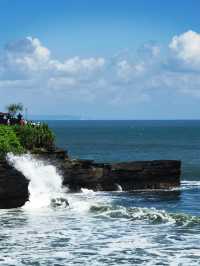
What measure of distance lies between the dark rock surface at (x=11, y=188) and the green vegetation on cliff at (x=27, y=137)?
23.9 feet

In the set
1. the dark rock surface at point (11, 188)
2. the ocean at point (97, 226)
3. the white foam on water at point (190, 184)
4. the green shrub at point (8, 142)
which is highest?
the green shrub at point (8, 142)

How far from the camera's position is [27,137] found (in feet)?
183

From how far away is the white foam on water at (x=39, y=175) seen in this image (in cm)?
4931

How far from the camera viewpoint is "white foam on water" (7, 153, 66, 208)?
49312mm

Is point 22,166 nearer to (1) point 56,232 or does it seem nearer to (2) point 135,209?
(2) point 135,209

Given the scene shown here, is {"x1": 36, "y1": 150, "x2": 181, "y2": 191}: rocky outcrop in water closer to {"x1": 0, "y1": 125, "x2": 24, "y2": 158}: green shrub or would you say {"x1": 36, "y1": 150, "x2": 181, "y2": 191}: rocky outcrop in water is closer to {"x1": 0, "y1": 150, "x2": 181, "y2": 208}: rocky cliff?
{"x1": 0, "y1": 150, "x2": 181, "y2": 208}: rocky cliff

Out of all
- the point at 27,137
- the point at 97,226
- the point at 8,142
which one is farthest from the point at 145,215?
the point at 27,137

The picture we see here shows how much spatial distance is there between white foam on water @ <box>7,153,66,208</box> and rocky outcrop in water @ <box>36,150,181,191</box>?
0.80 metres

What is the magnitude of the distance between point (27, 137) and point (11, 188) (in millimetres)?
12239

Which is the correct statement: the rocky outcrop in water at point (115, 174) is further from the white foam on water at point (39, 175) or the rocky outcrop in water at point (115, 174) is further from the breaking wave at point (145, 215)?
the breaking wave at point (145, 215)

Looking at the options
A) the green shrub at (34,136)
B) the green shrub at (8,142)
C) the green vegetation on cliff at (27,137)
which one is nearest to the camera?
the green shrub at (8,142)

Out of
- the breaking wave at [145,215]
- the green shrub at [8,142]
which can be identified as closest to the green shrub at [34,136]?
the green shrub at [8,142]

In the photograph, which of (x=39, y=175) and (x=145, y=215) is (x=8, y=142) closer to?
(x=39, y=175)

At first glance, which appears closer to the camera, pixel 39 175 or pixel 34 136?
pixel 39 175
